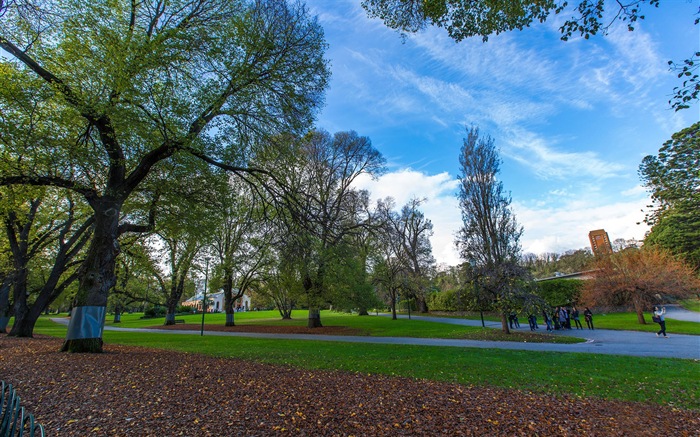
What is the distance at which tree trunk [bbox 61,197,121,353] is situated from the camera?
969 cm

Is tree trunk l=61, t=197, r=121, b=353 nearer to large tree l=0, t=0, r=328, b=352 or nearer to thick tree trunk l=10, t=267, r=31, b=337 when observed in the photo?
large tree l=0, t=0, r=328, b=352

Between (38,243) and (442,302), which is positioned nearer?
(38,243)

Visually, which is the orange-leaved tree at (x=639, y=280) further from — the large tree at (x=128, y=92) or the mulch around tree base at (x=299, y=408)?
the large tree at (x=128, y=92)

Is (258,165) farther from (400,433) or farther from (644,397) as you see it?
(644,397)

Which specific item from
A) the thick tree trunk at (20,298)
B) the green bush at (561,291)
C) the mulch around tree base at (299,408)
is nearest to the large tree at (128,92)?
the mulch around tree base at (299,408)

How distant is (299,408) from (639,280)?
1016 inches

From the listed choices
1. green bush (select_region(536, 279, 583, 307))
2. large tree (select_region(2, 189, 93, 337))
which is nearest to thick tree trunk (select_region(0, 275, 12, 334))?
large tree (select_region(2, 189, 93, 337))

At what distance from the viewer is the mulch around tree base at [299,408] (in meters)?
4.30

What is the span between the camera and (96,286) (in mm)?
9836

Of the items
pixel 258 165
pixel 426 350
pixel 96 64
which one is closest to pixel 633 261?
pixel 426 350

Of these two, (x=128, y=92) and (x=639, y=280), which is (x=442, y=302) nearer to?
(x=639, y=280)

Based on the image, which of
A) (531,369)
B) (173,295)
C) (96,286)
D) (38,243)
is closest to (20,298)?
(38,243)

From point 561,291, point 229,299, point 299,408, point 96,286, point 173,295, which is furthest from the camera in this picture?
point 173,295

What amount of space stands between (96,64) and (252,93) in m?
4.08
